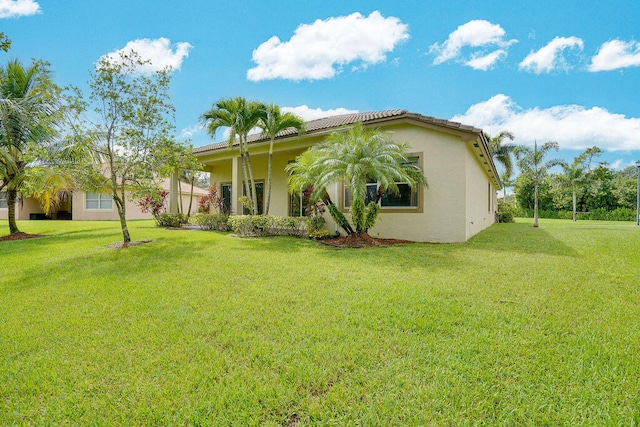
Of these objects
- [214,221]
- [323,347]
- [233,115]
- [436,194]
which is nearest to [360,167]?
[436,194]

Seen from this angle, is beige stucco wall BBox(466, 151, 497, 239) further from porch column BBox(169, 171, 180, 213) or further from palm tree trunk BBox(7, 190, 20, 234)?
palm tree trunk BBox(7, 190, 20, 234)

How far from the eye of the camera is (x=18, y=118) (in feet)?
39.7

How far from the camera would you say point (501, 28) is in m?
12.4

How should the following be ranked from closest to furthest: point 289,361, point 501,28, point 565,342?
point 289,361
point 565,342
point 501,28

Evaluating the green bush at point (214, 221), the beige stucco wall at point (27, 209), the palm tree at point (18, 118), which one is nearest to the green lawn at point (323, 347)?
the green bush at point (214, 221)

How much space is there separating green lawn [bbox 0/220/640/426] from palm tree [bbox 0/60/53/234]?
9169 millimetres

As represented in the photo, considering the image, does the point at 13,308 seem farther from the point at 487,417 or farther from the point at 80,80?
the point at 80,80

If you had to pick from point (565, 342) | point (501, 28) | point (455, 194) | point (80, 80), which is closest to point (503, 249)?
point (455, 194)

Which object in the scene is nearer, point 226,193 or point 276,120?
point 276,120

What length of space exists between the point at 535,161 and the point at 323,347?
23931 mm

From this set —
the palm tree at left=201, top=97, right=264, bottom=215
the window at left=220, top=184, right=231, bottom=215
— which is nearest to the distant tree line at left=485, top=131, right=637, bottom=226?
the window at left=220, top=184, right=231, bottom=215

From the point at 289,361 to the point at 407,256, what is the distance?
5739mm

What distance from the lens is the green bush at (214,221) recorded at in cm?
1472

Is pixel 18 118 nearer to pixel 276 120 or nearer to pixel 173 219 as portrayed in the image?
pixel 173 219
